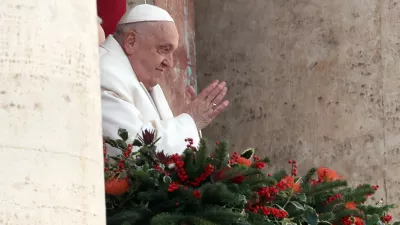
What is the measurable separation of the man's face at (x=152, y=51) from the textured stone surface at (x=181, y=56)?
1.66m

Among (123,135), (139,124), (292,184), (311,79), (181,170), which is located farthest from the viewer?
(311,79)

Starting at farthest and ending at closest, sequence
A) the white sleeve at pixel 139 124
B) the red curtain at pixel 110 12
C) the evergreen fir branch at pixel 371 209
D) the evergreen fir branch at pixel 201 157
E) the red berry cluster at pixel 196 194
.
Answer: the red curtain at pixel 110 12
the white sleeve at pixel 139 124
the evergreen fir branch at pixel 371 209
the evergreen fir branch at pixel 201 157
the red berry cluster at pixel 196 194

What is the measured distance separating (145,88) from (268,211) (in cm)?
158

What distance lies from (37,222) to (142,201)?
1476 millimetres

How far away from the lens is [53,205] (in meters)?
2.85

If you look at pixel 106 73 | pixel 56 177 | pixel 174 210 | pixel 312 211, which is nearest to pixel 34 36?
pixel 56 177

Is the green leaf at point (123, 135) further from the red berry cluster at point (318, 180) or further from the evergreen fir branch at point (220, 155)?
the red berry cluster at point (318, 180)

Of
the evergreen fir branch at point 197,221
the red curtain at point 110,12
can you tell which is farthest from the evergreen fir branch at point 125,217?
the red curtain at point 110,12

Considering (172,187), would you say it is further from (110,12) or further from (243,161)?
(110,12)

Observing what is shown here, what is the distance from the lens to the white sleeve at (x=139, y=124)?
5.17 m

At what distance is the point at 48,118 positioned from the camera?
292 cm

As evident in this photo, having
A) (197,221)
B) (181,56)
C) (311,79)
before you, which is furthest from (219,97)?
(311,79)

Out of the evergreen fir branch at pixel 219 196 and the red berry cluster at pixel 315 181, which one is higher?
the evergreen fir branch at pixel 219 196

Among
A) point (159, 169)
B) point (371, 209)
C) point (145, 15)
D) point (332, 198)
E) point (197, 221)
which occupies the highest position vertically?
point (145, 15)
